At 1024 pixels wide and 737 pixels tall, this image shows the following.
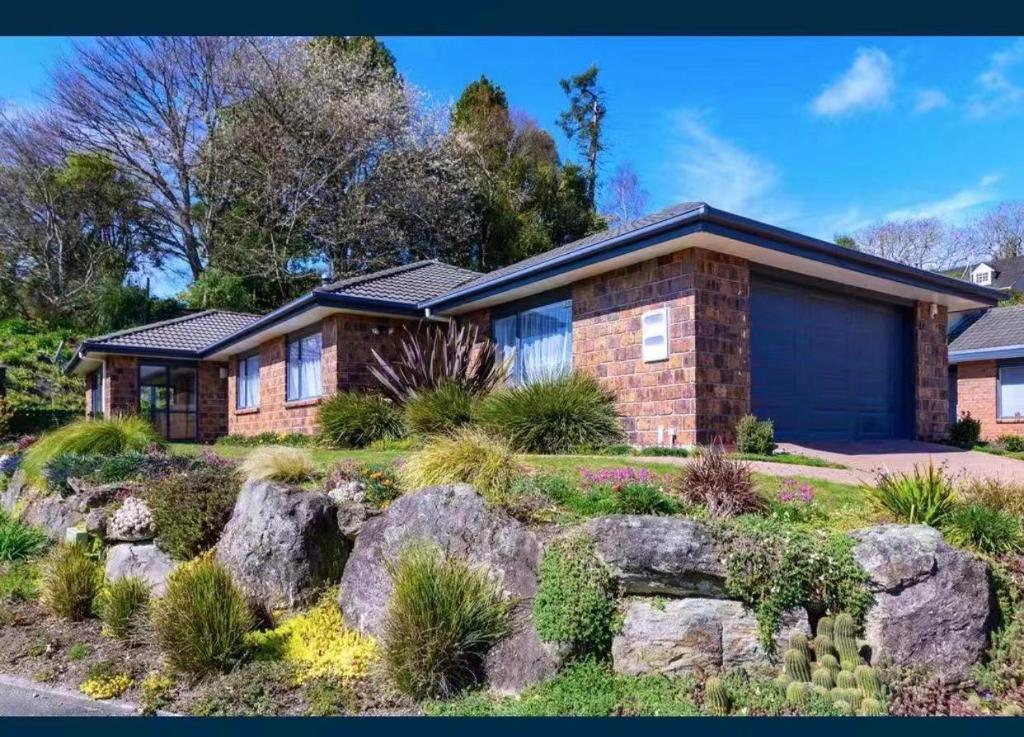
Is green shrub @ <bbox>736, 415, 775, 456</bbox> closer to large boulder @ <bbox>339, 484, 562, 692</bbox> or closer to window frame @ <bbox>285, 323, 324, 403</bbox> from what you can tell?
large boulder @ <bbox>339, 484, 562, 692</bbox>

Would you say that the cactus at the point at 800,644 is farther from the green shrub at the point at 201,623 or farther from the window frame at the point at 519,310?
the window frame at the point at 519,310

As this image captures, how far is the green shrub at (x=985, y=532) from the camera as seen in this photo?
5.39 meters

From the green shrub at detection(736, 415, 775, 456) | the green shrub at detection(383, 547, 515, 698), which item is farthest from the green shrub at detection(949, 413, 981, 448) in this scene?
the green shrub at detection(383, 547, 515, 698)

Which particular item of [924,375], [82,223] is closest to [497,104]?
[82,223]

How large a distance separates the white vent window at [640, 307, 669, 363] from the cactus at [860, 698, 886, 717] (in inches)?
266

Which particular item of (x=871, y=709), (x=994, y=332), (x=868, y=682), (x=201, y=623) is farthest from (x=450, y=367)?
(x=994, y=332)

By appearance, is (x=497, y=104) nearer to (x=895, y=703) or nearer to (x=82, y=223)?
(x=82, y=223)

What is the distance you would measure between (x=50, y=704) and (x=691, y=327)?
804 centimetres

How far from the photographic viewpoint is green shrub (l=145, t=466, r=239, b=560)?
729 cm

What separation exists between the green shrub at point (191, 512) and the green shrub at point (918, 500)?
5735 millimetres

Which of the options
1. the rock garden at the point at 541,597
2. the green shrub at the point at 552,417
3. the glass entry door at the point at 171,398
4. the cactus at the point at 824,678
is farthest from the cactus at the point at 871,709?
the glass entry door at the point at 171,398

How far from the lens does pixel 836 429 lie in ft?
41.9

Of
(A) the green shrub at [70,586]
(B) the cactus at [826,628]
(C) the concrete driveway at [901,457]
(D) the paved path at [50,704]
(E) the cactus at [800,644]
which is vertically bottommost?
(D) the paved path at [50,704]

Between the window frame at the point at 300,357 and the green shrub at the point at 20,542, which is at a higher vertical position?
the window frame at the point at 300,357
